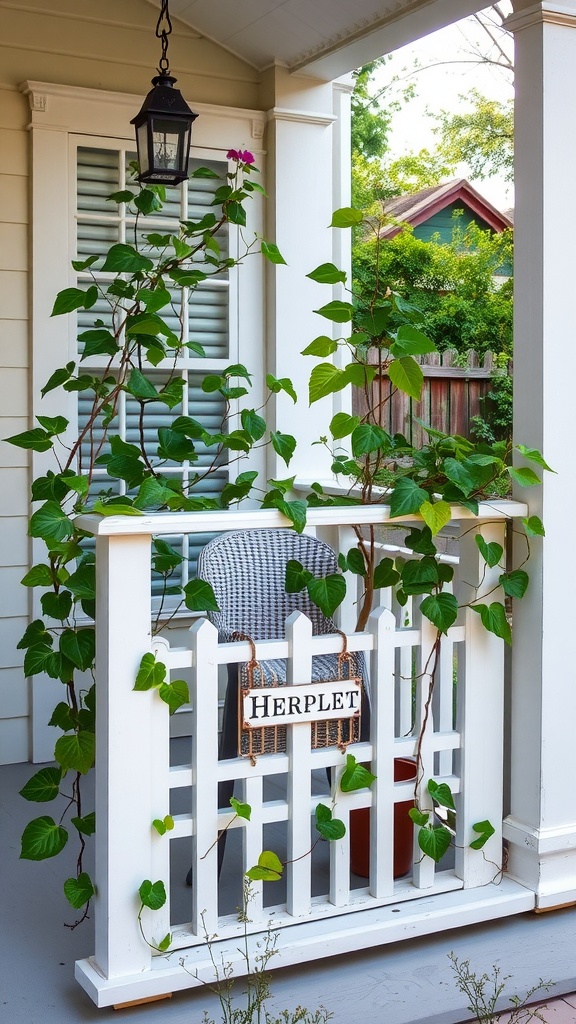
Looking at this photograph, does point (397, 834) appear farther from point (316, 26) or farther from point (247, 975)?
point (316, 26)

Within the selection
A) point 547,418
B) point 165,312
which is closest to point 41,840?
point 547,418

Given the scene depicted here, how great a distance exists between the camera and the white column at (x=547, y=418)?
8.64ft

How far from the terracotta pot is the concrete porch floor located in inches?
8.8

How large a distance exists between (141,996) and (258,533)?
146cm

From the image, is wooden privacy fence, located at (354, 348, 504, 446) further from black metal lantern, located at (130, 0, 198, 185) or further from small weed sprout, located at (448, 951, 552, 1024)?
small weed sprout, located at (448, 951, 552, 1024)

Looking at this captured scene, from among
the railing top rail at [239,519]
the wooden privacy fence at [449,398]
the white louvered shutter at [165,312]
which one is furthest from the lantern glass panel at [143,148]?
the wooden privacy fence at [449,398]

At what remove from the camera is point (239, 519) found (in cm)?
238

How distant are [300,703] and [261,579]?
0.82 meters

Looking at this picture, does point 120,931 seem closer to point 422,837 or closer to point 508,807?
point 422,837

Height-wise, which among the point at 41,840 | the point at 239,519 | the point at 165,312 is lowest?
the point at 41,840

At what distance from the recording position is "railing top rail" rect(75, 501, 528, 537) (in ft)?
7.21

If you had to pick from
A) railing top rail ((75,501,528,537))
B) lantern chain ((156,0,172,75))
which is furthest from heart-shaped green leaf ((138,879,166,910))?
lantern chain ((156,0,172,75))

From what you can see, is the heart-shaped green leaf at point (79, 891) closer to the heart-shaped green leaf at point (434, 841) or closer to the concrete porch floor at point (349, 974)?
the concrete porch floor at point (349, 974)

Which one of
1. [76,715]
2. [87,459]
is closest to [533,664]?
[76,715]
